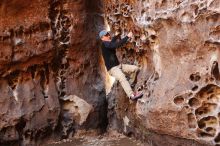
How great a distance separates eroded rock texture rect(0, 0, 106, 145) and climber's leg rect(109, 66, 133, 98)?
2.67 feet

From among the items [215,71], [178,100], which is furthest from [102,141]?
[215,71]

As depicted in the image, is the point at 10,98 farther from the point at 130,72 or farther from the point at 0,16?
the point at 130,72

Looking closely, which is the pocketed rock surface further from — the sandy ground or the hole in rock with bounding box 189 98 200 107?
the sandy ground

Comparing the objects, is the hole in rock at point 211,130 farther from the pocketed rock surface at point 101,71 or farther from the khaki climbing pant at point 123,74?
the khaki climbing pant at point 123,74

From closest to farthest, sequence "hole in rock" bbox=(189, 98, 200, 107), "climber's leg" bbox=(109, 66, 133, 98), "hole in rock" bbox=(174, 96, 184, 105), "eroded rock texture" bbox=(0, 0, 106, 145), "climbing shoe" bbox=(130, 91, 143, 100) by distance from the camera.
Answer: "hole in rock" bbox=(189, 98, 200, 107) → "hole in rock" bbox=(174, 96, 184, 105) → "climbing shoe" bbox=(130, 91, 143, 100) → "climber's leg" bbox=(109, 66, 133, 98) → "eroded rock texture" bbox=(0, 0, 106, 145)

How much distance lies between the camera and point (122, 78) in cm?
593

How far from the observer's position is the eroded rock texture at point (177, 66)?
14.2ft

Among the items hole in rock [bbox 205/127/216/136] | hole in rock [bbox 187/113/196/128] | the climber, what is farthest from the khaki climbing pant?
hole in rock [bbox 205/127/216/136]

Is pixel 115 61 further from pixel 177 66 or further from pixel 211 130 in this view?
pixel 211 130

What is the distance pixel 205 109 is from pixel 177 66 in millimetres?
636

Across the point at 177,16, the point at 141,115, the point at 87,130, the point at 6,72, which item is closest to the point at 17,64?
the point at 6,72

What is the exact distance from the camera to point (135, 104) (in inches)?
227

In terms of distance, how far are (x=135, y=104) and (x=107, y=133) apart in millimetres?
1096

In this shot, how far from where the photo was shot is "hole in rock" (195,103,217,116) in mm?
4355
